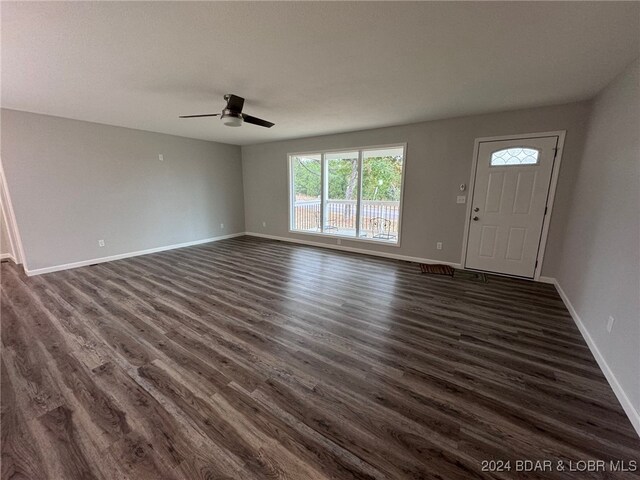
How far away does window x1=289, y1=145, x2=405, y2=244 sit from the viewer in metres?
5.41

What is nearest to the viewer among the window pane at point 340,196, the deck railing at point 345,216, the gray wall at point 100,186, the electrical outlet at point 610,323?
the electrical outlet at point 610,323

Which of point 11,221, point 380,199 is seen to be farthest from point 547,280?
point 11,221

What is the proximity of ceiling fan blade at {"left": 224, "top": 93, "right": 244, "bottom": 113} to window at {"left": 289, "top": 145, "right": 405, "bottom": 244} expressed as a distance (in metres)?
2.78

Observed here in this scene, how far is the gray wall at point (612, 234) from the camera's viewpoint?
176cm

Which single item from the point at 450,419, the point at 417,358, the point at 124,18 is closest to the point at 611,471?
the point at 450,419

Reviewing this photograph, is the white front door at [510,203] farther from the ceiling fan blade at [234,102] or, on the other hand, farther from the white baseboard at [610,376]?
the ceiling fan blade at [234,102]

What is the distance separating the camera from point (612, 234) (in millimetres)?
2150

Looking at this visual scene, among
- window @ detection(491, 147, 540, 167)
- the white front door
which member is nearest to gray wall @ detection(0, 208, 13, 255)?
the white front door

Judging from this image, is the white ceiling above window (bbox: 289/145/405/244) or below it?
above

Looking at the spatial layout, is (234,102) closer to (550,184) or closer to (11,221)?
(11,221)

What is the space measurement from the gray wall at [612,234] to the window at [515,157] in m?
0.56

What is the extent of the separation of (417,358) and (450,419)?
1.87ft

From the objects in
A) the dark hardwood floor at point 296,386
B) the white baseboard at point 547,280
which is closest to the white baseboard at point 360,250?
the white baseboard at point 547,280

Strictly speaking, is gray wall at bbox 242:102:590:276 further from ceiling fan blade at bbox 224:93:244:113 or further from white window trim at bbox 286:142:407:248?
ceiling fan blade at bbox 224:93:244:113
